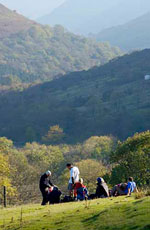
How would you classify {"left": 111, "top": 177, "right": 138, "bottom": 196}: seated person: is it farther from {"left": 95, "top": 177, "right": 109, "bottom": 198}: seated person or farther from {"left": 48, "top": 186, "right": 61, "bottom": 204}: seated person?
{"left": 48, "top": 186, "right": 61, "bottom": 204}: seated person

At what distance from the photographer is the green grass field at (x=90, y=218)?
12.7m

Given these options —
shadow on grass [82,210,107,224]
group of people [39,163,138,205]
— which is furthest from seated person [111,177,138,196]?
shadow on grass [82,210,107,224]

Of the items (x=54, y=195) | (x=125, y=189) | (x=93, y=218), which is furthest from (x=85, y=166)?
(x=93, y=218)

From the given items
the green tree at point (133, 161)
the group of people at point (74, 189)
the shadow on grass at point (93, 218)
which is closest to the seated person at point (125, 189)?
the group of people at point (74, 189)

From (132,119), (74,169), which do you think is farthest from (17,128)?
(74,169)

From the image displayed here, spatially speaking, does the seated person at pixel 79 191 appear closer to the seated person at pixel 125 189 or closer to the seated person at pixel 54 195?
the seated person at pixel 54 195

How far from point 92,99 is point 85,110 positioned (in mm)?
6357

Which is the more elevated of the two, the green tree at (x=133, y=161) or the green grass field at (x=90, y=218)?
the green tree at (x=133, y=161)

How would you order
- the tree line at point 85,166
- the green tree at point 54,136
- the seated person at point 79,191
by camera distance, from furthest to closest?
the green tree at point 54,136
the tree line at point 85,166
the seated person at point 79,191

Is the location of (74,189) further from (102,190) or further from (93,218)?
(93,218)

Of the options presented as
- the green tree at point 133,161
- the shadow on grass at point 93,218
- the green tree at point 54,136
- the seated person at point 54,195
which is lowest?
the shadow on grass at point 93,218

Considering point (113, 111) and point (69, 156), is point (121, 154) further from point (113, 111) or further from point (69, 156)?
point (113, 111)

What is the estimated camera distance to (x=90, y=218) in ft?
47.0

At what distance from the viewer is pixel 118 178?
3956 cm
